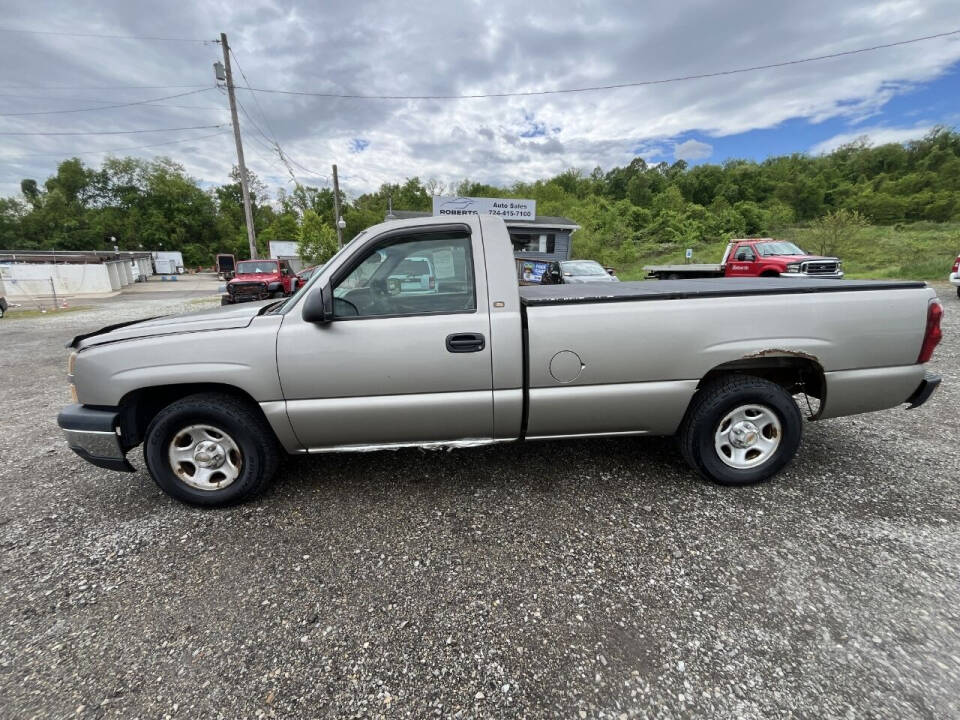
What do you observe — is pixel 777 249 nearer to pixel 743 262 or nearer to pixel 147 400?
pixel 743 262

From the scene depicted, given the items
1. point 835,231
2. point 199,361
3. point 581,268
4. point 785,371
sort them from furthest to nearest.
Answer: point 835,231 → point 581,268 → point 785,371 → point 199,361

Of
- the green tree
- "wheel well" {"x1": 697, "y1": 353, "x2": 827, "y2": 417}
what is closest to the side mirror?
"wheel well" {"x1": 697, "y1": 353, "x2": 827, "y2": 417}

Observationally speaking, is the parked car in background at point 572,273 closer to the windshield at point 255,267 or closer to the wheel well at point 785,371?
the windshield at point 255,267

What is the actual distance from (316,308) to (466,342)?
883 mm

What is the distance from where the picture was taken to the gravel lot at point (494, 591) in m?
1.70

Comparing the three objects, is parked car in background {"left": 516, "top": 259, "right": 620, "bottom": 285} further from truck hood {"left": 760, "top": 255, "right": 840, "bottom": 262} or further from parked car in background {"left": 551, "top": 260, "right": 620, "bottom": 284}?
truck hood {"left": 760, "top": 255, "right": 840, "bottom": 262}

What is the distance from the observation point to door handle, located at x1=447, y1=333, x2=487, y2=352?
266 centimetres

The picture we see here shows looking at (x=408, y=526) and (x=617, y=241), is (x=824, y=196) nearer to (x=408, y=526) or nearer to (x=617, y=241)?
(x=617, y=241)

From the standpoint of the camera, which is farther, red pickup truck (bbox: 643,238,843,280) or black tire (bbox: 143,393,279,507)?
red pickup truck (bbox: 643,238,843,280)

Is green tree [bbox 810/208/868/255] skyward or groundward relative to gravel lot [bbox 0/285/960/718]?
skyward

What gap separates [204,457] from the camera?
2.87m

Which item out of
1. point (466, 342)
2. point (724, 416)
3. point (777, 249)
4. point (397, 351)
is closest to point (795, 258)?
point (777, 249)

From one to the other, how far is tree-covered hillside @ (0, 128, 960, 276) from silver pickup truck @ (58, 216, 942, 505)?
40.9 meters

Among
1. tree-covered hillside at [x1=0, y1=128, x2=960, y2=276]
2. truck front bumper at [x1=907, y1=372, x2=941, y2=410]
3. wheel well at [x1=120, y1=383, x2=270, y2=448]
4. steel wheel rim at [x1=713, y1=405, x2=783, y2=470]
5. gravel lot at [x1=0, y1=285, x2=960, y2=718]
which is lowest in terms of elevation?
gravel lot at [x1=0, y1=285, x2=960, y2=718]
